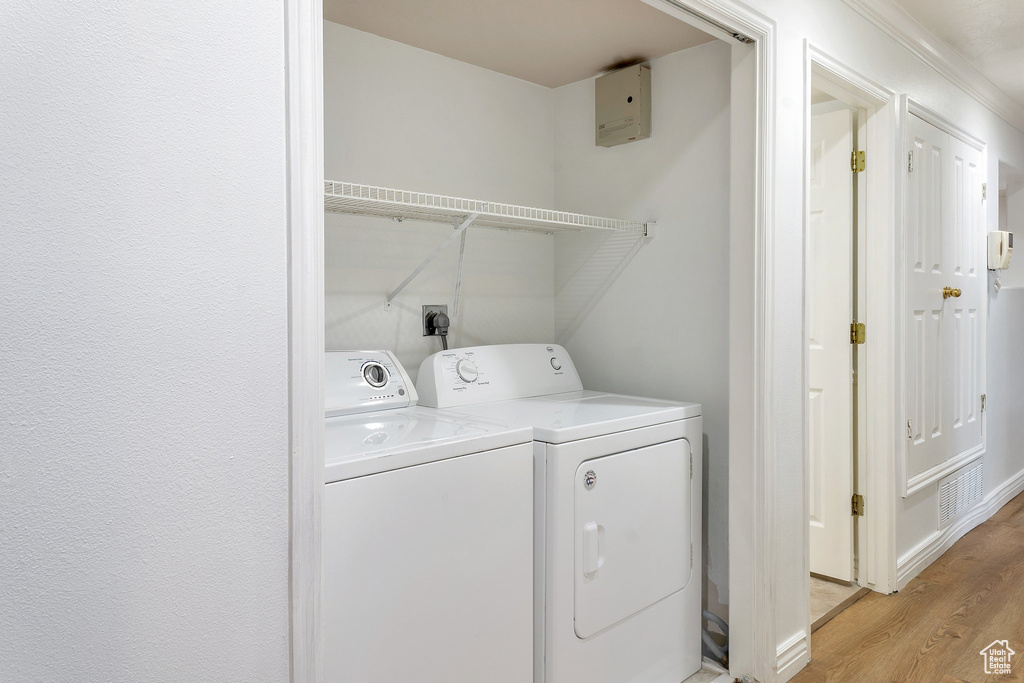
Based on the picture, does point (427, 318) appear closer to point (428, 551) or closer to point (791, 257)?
point (428, 551)

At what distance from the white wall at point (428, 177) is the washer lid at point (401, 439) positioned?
439 mm

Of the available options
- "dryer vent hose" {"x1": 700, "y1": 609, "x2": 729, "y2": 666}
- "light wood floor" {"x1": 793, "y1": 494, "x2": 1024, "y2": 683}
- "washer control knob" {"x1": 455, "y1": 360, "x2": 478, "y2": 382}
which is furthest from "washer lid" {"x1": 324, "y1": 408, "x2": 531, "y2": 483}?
"light wood floor" {"x1": 793, "y1": 494, "x2": 1024, "y2": 683}

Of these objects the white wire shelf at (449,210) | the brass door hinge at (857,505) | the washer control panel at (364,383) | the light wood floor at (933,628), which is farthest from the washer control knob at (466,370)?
the brass door hinge at (857,505)

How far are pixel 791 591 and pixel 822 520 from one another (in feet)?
2.60

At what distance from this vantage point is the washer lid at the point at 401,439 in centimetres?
134

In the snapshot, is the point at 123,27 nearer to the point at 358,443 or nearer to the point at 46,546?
the point at 46,546

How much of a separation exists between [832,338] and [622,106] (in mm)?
1298

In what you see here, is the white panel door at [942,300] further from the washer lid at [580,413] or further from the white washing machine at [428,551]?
the white washing machine at [428,551]

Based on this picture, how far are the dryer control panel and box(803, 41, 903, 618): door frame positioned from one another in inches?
47.0

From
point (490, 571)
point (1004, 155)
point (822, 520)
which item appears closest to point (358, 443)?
point (490, 571)

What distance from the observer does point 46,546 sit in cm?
79

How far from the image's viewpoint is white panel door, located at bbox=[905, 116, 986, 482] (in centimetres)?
280

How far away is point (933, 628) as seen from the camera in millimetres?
2404

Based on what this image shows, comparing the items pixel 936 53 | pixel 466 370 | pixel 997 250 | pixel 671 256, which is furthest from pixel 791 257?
pixel 997 250
